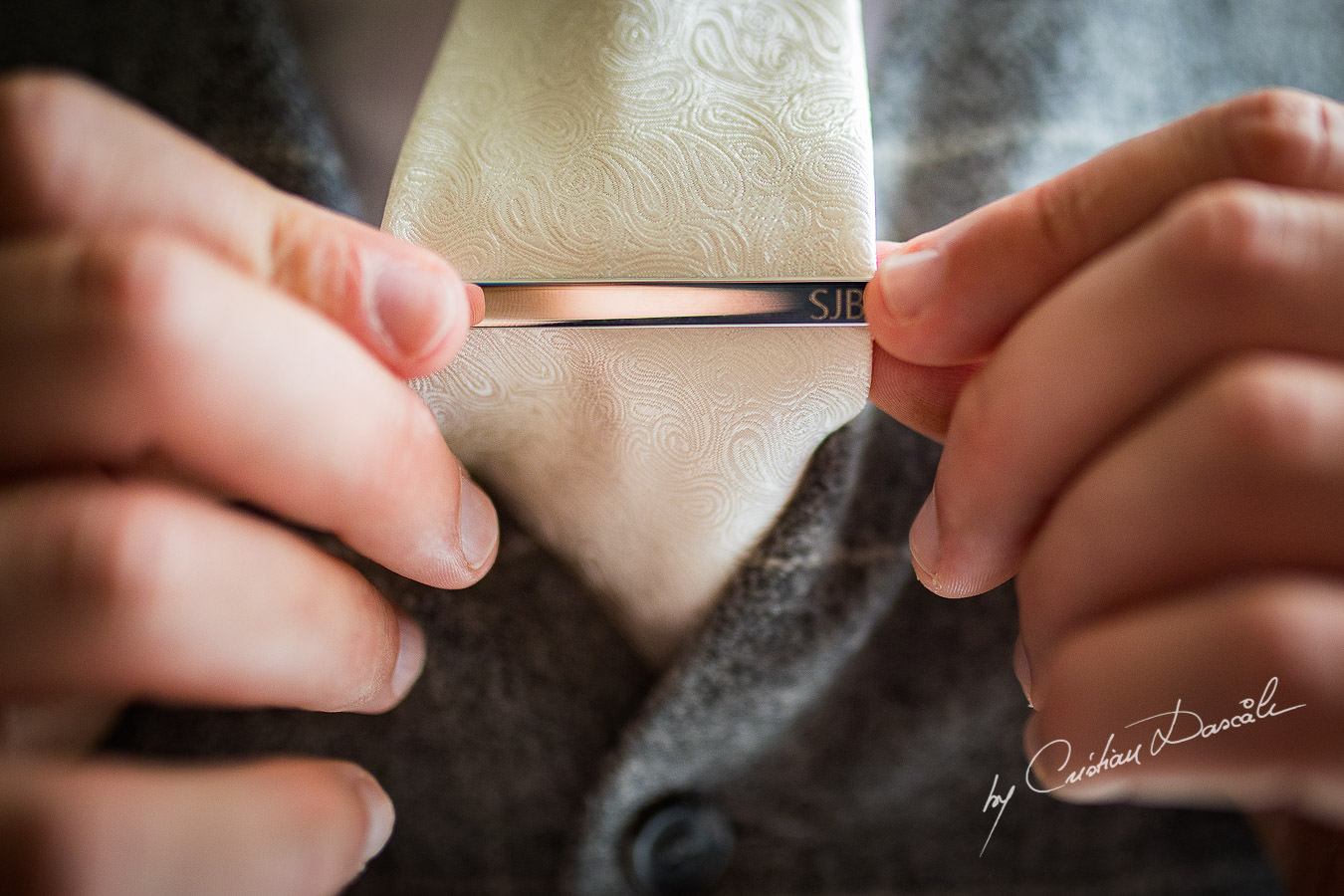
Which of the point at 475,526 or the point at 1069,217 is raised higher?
the point at 1069,217

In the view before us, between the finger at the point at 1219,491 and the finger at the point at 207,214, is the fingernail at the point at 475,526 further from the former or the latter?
the finger at the point at 1219,491

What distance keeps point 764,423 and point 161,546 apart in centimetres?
25

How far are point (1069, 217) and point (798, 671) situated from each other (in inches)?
11.8

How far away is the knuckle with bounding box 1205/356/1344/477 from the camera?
0.77ft

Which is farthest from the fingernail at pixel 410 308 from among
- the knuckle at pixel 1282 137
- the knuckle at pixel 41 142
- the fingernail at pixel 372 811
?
the knuckle at pixel 1282 137

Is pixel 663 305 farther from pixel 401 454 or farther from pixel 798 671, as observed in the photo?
pixel 798 671

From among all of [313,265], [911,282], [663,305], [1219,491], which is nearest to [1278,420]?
[1219,491]

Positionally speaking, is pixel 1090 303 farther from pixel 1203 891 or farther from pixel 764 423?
pixel 1203 891

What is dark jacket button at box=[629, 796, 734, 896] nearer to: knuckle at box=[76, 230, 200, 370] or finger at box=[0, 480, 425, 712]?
finger at box=[0, 480, 425, 712]

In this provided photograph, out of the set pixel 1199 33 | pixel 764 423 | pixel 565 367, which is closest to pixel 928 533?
pixel 764 423

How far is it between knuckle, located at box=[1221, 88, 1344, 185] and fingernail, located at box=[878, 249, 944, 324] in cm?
12

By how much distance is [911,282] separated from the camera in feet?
1.05

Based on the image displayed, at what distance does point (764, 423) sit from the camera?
0.36m

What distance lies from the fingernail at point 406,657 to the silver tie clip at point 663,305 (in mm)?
169
